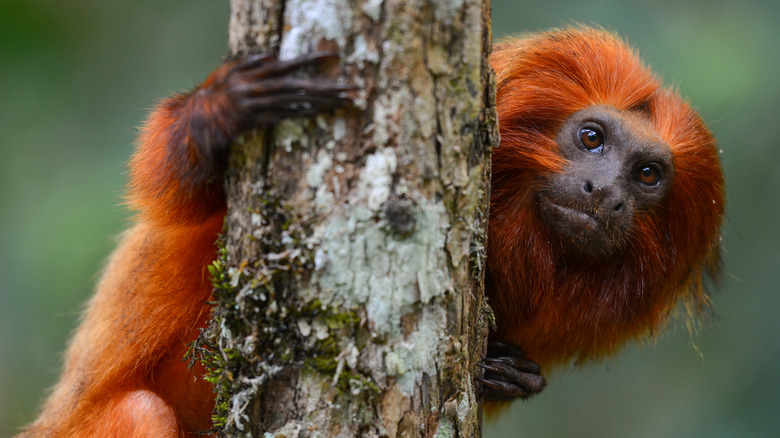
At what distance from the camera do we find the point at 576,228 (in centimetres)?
336

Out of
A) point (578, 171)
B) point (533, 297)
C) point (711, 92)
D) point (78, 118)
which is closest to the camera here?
point (578, 171)

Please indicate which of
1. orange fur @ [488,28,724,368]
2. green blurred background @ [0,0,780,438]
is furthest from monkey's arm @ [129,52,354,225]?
green blurred background @ [0,0,780,438]

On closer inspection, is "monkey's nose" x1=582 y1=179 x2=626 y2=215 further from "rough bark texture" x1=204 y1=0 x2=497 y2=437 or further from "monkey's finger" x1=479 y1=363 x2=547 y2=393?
"rough bark texture" x1=204 y1=0 x2=497 y2=437

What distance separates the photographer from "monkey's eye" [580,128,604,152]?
3.50 meters

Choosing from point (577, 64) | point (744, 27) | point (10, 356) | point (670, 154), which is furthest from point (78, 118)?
point (744, 27)

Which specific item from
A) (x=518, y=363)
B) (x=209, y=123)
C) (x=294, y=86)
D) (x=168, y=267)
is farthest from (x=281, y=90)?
(x=518, y=363)

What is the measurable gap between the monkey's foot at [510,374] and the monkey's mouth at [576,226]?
0.70 metres

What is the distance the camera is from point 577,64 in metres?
3.69

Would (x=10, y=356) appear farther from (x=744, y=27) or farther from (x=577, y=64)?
(x=744, y=27)

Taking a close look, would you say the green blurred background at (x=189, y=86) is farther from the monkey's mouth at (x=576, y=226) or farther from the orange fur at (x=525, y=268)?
the monkey's mouth at (x=576, y=226)

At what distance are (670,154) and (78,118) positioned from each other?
6332mm

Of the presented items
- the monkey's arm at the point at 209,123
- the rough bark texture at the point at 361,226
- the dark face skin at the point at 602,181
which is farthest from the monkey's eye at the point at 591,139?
the monkey's arm at the point at 209,123

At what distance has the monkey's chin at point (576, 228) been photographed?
11.0ft

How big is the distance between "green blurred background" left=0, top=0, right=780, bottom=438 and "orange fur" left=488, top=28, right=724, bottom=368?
199 centimetres
